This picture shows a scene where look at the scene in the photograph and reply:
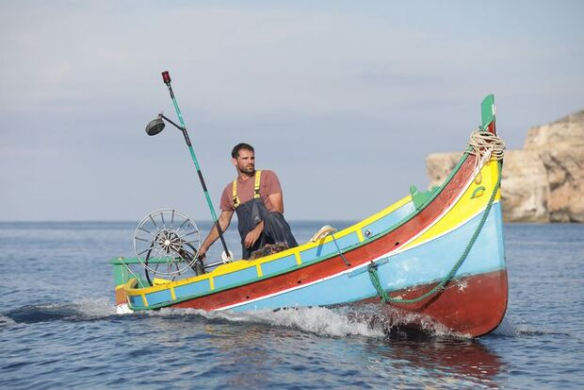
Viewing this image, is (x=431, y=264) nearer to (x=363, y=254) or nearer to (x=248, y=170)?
(x=363, y=254)

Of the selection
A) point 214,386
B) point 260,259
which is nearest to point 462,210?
point 260,259

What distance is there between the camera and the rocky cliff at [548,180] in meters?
87.8

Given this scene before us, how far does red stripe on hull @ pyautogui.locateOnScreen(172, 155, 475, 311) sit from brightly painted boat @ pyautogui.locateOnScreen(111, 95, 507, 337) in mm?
15

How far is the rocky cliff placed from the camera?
87812mm

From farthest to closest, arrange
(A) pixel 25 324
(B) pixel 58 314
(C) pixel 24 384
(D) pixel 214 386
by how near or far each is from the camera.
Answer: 1. (B) pixel 58 314
2. (A) pixel 25 324
3. (C) pixel 24 384
4. (D) pixel 214 386

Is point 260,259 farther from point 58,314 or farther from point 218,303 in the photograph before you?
point 58,314

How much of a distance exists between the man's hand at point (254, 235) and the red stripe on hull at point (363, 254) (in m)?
0.70

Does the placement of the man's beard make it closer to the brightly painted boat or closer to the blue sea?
the brightly painted boat

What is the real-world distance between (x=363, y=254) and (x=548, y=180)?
8563 cm

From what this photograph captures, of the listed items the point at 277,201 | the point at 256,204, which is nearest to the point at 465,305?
the point at 277,201

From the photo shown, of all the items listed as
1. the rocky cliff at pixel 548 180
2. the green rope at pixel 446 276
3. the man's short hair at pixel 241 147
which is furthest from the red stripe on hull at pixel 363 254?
the rocky cliff at pixel 548 180

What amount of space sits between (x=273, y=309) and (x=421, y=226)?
9.19 feet

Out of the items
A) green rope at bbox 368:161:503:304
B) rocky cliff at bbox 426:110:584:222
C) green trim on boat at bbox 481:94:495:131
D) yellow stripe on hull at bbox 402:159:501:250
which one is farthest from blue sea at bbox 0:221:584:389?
rocky cliff at bbox 426:110:584:222

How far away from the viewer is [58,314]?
591 inches
